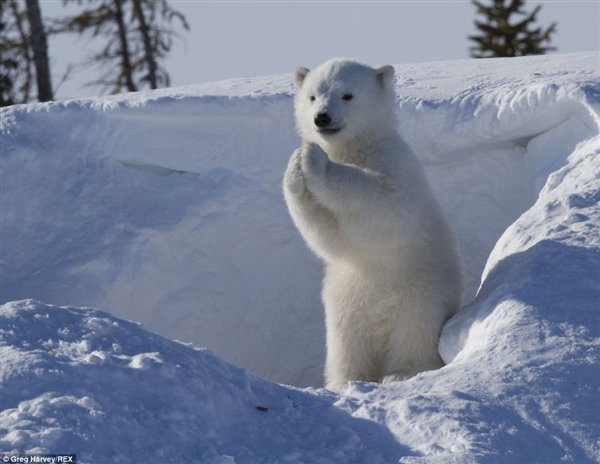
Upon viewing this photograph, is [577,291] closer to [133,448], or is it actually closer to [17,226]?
[133,448]

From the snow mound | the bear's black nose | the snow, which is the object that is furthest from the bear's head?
the snow mound

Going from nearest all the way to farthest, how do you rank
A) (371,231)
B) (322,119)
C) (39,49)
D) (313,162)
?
(313,162), (371,231), (322,119), (39,49)

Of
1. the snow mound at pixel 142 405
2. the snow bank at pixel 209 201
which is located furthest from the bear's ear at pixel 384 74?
the snow mound at pixel 142 405

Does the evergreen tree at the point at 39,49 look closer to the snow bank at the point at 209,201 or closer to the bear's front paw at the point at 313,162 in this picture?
the snow bank at the point at 209,201

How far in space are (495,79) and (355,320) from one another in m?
2.29

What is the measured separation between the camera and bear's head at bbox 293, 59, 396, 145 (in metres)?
5.05

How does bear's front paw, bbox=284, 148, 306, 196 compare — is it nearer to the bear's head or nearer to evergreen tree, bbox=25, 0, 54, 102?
the bear's head

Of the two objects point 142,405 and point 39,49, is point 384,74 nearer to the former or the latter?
point 142,405

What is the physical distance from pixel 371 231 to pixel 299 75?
1.14 metres

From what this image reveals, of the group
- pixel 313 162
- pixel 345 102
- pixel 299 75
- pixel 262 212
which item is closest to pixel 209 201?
pixel 262 212

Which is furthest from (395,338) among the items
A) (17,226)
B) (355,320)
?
(17,226)

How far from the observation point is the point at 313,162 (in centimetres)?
468

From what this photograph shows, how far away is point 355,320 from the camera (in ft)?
17.1

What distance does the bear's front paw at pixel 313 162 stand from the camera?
4.68m
